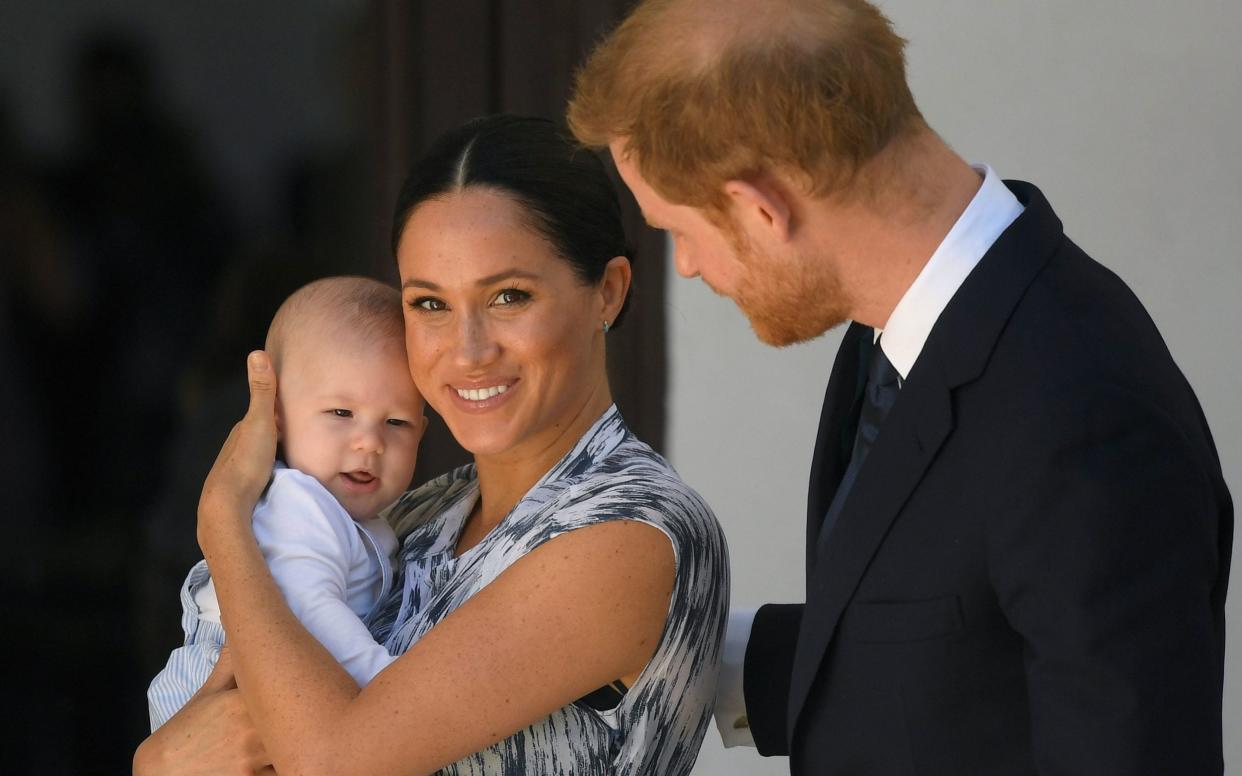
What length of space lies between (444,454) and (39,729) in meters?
1.23

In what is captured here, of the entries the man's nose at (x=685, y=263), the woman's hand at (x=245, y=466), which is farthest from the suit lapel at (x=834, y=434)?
the woman's hand at (x=245, y=466)

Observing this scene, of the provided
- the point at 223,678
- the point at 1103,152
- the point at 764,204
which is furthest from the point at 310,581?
the point at 1103,152

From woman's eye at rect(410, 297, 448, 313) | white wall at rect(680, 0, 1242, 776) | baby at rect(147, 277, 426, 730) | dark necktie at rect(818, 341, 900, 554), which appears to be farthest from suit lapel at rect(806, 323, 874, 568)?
white wall at rect(680, 0, 1242, 776)

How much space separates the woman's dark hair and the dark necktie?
522 mm

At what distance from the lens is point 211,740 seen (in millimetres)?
1940

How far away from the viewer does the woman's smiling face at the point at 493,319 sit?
2027mm

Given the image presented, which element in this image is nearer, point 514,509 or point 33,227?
point 514,509

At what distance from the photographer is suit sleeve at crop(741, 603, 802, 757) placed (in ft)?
6.94

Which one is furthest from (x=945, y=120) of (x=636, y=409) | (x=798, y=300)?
(x=798, y=300)

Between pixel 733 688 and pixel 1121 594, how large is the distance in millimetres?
915

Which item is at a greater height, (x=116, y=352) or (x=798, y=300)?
(x=116, y=352)

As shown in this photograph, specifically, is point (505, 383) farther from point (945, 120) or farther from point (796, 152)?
point (945, 120)

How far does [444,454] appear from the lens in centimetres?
353

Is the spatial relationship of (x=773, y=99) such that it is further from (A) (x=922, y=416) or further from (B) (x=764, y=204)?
(A) (x=922, y=416)
